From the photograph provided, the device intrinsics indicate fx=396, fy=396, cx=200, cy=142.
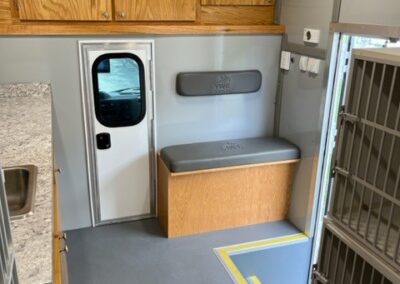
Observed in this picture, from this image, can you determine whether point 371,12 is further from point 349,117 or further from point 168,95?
point 168,95

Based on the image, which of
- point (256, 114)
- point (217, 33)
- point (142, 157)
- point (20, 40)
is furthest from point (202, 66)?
point (20, 40)

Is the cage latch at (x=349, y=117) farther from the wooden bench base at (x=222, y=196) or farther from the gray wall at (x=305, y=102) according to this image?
the wooden bench base at (x=222, y=196)

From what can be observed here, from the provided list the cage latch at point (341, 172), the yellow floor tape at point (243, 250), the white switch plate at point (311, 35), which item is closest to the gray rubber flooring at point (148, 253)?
the yellow floor tape at point (243, 250)

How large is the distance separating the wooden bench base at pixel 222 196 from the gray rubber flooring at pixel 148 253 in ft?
0.28

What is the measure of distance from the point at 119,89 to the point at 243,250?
1.51 m

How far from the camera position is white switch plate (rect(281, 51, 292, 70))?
123 inches

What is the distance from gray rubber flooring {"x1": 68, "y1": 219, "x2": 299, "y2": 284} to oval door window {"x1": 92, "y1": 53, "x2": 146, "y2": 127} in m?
0.87

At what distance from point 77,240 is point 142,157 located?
→ 2.61 ft

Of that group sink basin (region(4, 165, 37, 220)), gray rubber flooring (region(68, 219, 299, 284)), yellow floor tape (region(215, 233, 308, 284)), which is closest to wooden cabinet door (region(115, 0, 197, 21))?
sink basin (region(4, 165, 37, 220))

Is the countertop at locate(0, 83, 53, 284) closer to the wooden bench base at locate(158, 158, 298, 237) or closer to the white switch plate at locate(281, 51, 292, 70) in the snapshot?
the wooden bench base at locate(158, 158, 298, 237)

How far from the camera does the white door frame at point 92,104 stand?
277 cm

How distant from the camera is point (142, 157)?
3148 mm

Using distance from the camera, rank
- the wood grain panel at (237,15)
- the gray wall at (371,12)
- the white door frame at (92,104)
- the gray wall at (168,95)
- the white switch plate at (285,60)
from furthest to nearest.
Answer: the white switch plate at (285,60), the wood grain panel at (237,15), the white door frame at (92,104), the gray wall at (168,95), the gray wall at (371,12)

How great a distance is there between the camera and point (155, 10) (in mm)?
2844
